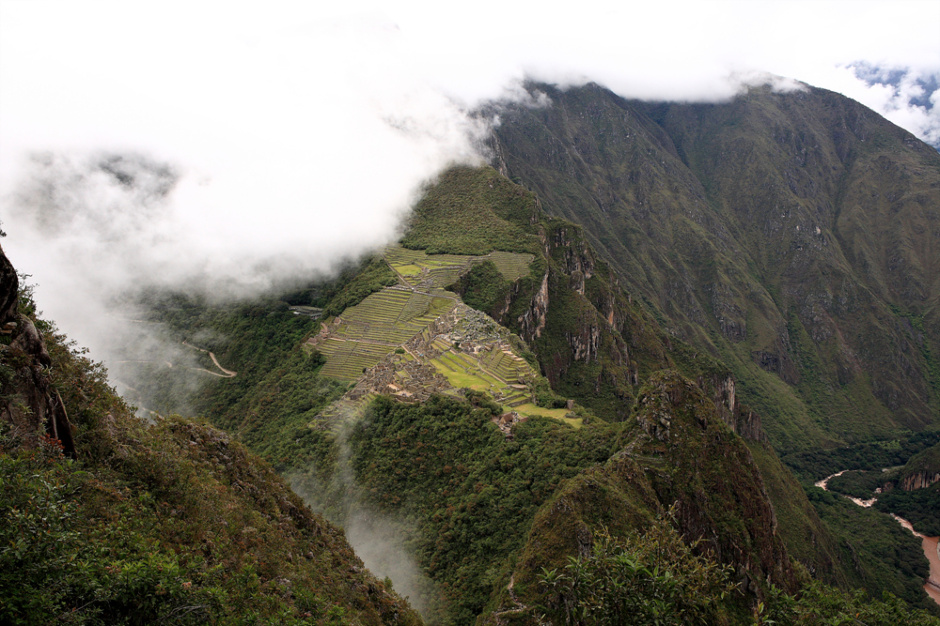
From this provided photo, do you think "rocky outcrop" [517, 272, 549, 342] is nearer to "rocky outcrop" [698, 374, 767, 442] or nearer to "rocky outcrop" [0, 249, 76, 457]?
"rocky outcrop" [698, 374, 767, 442]

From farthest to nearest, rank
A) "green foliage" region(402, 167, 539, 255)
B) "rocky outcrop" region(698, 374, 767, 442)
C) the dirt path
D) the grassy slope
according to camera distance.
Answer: "rocky outcrop" region(698, 374, 767, 442) → "green foliage" region(402, 167, 539, 255) → the dirt path → the grassy slope

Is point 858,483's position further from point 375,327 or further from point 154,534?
point 154,534

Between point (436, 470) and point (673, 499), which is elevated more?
point (673, 499)

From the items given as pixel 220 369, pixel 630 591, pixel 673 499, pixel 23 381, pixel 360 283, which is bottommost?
pixel 220 369

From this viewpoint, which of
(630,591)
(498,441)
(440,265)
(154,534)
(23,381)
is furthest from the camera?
(440,265)

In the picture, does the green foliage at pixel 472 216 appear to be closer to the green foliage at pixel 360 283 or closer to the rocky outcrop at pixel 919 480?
the green foliage at pixel 360 283

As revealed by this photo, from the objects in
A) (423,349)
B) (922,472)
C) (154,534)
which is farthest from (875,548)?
(154,534)

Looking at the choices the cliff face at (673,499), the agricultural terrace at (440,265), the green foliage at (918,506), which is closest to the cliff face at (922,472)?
the green foliage at (918,506)

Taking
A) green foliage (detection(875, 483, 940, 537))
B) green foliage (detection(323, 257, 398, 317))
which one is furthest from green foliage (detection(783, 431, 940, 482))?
green foliage (detection(323, 257, 398, 317))
